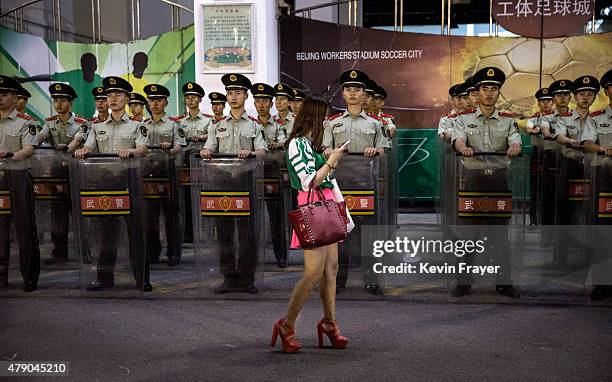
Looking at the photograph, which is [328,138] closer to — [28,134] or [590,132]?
[590,132]

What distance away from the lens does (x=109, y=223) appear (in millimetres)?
5309

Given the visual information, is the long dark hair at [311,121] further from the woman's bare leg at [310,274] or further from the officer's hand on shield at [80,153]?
the officer's hand on shield at [80,153]

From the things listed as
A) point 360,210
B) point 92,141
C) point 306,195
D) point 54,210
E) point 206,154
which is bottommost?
point 54,210

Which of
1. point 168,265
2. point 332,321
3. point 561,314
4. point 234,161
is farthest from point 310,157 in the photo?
point 168,265

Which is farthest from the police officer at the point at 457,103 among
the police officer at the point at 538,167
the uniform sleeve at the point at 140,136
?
the uniform sleeve at the point at 140,136

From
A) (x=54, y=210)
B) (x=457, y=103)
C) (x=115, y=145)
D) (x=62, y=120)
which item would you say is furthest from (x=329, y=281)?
(x=457, y=103)

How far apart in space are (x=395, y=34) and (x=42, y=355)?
730 cm

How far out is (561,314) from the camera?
4676 millimetres

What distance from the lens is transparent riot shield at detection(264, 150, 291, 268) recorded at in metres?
6.26

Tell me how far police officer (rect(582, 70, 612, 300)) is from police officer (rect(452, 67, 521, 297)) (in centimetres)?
54

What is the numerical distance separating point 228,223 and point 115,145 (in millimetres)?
1129

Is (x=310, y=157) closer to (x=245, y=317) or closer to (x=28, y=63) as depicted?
(x=245, y=317)

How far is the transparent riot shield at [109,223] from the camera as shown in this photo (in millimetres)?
5227

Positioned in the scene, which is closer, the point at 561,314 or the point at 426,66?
the point at 561,314
